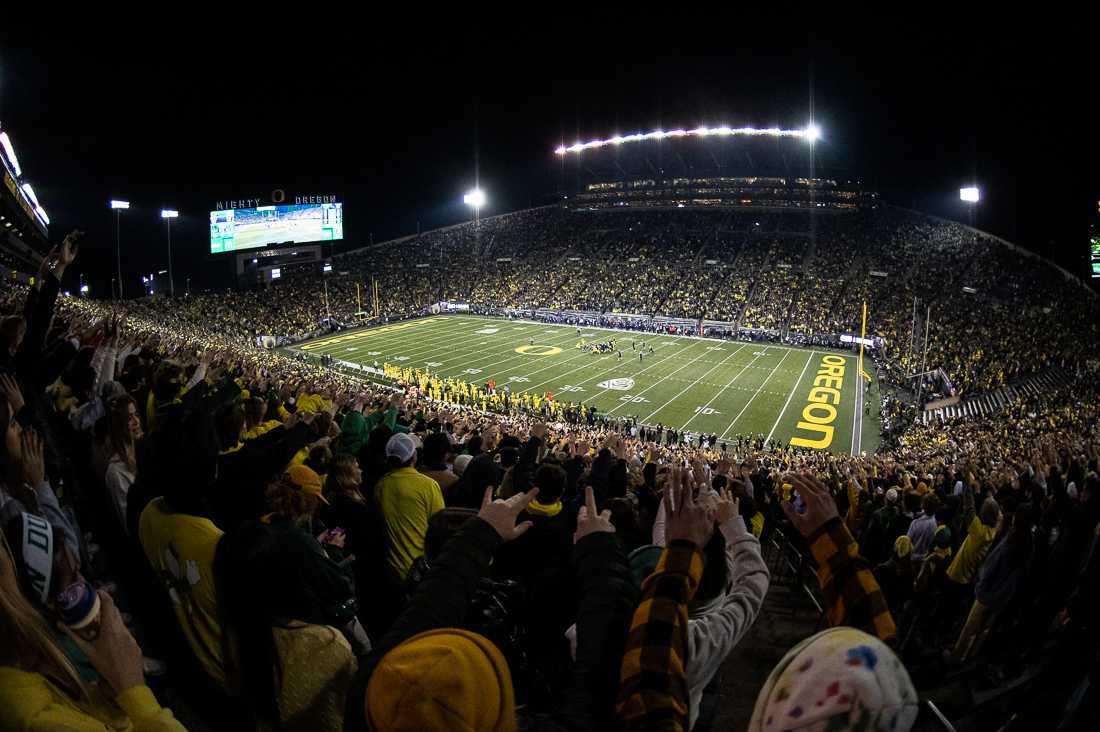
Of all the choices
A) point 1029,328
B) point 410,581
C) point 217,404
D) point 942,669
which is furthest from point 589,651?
point 1029,328

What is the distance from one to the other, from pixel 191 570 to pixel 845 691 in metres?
2.56

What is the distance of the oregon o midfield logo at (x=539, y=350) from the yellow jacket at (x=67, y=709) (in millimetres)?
39807

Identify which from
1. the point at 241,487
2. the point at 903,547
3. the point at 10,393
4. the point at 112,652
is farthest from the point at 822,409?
the point at 112,652

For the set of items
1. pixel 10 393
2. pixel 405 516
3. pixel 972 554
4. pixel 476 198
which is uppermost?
pixel 476 198

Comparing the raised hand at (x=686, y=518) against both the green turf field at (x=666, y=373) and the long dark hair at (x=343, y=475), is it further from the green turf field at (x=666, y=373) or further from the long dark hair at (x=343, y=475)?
the green turf field at (x=666, y=373)

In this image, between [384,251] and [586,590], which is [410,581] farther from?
[384,251]

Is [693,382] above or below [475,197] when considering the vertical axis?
below

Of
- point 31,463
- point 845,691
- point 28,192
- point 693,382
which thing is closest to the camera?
point 845,691

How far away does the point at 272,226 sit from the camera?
6169cm

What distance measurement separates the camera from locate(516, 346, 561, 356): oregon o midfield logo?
41.5m

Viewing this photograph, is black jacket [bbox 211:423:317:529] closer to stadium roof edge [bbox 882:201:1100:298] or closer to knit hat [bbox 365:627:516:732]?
knit hat [bbox 365:627:516:732]

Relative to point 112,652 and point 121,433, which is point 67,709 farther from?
point 121,433

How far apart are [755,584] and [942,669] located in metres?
4.39

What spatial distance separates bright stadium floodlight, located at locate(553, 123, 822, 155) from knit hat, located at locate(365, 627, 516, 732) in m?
78.4
